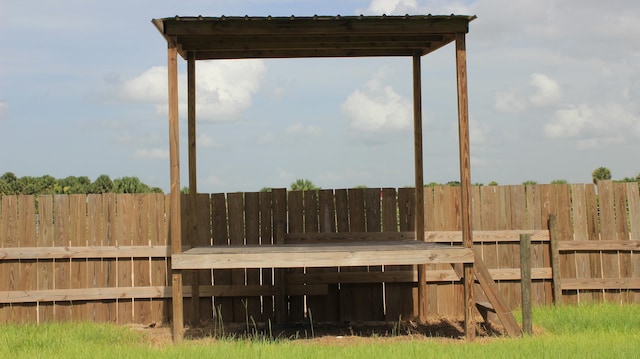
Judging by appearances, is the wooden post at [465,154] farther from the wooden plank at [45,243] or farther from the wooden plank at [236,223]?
the wooden plank at [45,243]

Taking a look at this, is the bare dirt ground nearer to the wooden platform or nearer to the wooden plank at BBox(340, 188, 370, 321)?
the wooden plank at BBox(340, 188, 370, 321)

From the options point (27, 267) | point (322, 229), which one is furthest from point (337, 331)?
point (27, 267)

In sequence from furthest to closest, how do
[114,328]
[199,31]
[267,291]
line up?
1. [267,291]
2. [114,328]
3. [199,31]

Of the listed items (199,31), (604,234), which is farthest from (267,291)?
(604,234)

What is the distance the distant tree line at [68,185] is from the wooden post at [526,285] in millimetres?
11730

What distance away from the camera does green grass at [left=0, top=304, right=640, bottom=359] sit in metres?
8.30

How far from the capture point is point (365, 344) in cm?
940

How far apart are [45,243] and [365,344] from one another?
5.71 metres

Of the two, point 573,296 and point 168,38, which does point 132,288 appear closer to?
point 168,38

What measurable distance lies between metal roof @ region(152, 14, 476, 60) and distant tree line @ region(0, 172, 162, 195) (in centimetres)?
973

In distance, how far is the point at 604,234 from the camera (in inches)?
506

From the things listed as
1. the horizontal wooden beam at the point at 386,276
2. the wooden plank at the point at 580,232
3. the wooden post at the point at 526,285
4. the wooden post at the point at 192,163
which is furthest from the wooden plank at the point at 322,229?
the wooden plank at the point at 580,232

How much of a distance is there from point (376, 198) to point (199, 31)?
3995 millimetres

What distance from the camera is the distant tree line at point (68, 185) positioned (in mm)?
20797
